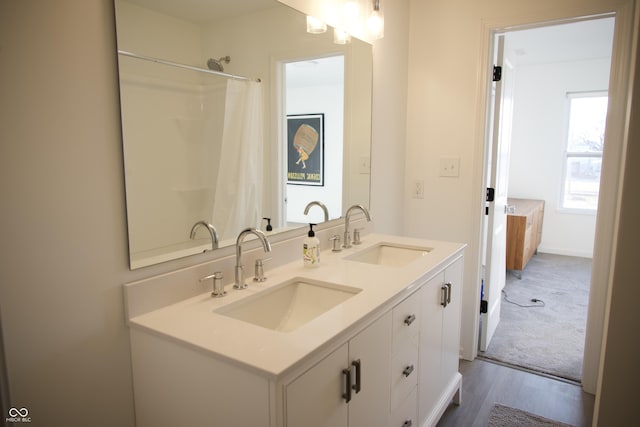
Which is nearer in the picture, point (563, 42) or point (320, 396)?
point (320, 396)

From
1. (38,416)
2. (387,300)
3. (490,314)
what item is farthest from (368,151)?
(38,416)

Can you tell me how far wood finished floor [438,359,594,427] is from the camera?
2160 millimetres

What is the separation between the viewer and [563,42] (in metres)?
4.36

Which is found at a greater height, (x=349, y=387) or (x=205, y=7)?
(x=205, y=7)

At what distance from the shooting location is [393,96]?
267 cm

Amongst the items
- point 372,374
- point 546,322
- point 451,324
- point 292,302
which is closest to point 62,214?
point 292,302

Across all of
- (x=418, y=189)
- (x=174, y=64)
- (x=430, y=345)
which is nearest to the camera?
(x=174, y=64)

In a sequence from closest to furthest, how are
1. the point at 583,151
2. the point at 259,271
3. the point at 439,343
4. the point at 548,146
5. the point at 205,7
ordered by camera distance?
the point at 205,7 < the point at 259,271 < the point at 439,343 < the point at 583,151 < the point at 548,146

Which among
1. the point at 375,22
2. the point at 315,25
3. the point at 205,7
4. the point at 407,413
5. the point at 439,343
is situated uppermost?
the point at 375,22

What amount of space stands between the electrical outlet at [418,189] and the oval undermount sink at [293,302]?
1535 mm

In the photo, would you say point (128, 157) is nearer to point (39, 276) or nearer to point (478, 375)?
point (39, 276)

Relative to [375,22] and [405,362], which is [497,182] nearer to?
[375,22]

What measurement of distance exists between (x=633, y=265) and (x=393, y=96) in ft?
5.31

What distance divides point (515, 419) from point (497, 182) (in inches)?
56.1
